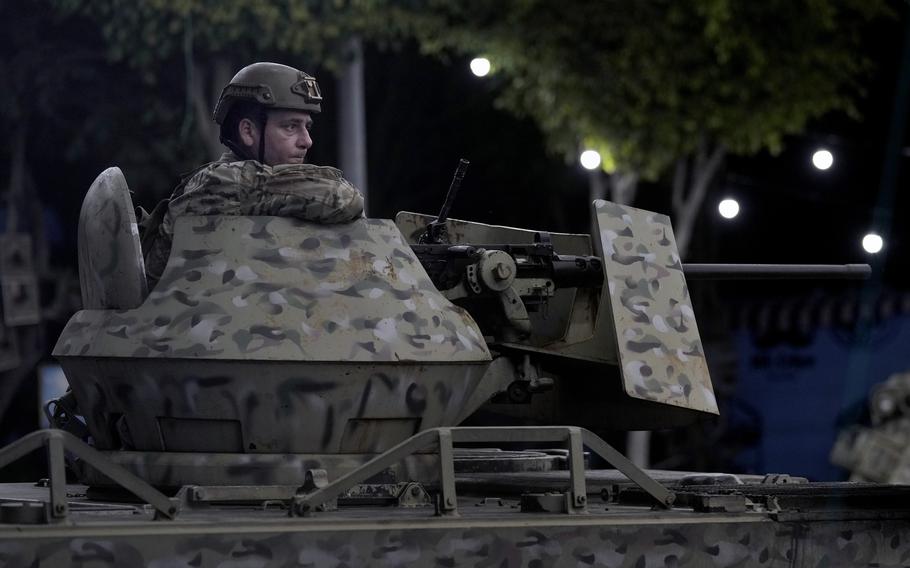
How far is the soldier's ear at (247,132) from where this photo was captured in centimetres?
902

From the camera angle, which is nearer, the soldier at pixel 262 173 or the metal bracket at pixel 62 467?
the metal bracket at pixel 62 467

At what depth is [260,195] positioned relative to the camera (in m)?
8.66

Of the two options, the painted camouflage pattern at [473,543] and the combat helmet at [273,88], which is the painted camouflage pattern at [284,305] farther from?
the painted camouflage pattern at [473,543]

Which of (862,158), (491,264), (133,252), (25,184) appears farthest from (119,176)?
(862,158)

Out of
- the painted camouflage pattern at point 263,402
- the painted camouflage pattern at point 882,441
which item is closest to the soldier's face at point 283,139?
the painted camouflage pattern at point 263,402

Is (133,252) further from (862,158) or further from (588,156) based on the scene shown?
(862,158)

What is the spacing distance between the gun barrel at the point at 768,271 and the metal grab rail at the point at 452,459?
2194 mm

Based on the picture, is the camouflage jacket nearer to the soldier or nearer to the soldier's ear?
the soldier

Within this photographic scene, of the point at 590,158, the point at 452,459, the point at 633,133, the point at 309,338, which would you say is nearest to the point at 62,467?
the point at 309,338

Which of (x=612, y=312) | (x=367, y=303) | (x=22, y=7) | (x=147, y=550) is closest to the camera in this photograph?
(x=147, y=550)

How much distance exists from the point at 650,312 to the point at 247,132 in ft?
6.55

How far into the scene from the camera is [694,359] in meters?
9.12

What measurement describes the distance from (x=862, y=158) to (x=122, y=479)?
15.3 meters

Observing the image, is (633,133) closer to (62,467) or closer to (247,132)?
(247,132)
